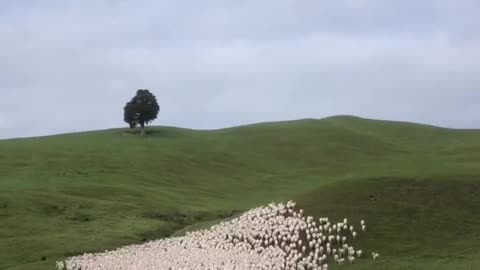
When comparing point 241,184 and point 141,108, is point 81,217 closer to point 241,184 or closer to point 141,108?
point 241,184

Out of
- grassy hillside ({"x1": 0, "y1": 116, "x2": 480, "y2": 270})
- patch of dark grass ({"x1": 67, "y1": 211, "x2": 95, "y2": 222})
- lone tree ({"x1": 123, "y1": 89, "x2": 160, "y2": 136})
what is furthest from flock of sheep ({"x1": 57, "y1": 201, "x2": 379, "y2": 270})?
lone tree ({"x1": 123, "y1": 89, "x2": 160, "y2": 136})

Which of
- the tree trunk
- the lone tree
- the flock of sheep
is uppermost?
the lone tree

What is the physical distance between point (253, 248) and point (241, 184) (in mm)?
45613

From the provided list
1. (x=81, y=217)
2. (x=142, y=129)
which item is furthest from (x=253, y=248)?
(x=142, y=129)

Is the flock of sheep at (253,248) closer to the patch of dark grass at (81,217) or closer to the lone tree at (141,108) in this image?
the patch of dark grass at (81,217)

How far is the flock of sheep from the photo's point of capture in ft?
89.7

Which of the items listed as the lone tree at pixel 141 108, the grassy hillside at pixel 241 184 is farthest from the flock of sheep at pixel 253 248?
the lone tree at pixel 141 108

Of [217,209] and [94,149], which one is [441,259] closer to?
[217,209]

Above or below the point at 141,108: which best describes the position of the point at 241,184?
below

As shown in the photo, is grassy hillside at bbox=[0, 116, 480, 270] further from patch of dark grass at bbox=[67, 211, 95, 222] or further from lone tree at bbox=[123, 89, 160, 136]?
lone tree at bbox=[123, 89, 160, 136]

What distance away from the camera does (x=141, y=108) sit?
347 ft

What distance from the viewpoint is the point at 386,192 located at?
34.5 m

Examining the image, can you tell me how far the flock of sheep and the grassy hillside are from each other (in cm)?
136

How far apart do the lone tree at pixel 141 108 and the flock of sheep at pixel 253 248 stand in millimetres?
72346
